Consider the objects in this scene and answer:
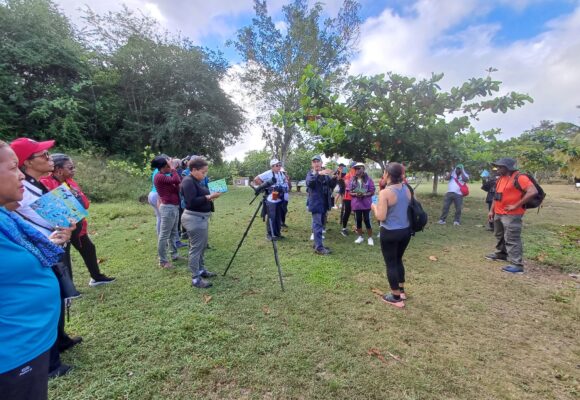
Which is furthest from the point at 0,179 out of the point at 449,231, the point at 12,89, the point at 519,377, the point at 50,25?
the point at 50,25

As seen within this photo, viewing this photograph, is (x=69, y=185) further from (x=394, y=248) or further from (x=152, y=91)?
(x=152, y=91)

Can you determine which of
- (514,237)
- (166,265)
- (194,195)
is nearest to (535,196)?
(514,237)

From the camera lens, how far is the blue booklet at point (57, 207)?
1957mm

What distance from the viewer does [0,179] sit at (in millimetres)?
1376

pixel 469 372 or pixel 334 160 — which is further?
pixel 334 160

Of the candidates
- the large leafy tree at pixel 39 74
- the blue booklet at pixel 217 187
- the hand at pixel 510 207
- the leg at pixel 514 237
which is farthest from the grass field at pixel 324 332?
the large leafy tree at pixel 39 74

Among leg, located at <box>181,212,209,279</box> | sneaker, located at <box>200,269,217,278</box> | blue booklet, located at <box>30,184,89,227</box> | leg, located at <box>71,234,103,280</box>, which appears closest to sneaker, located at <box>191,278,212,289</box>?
leg, located at <box>181,212,209,279</box>

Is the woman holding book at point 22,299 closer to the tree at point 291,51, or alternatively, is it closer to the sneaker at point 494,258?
the sneaker at point 494,258

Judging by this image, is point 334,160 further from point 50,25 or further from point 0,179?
point 50,25

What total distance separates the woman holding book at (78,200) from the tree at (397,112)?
5.39 meters

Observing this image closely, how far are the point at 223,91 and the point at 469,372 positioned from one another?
69.3 feet

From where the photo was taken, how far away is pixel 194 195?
159 inches

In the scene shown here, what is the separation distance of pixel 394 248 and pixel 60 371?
3.80 meters

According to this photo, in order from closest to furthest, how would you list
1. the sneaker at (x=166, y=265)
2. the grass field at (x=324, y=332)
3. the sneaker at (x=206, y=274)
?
the grass field at (x=324, y=332) → the sneaker at (x=206, y=274) → the sneaker at (x=166, y=265)
